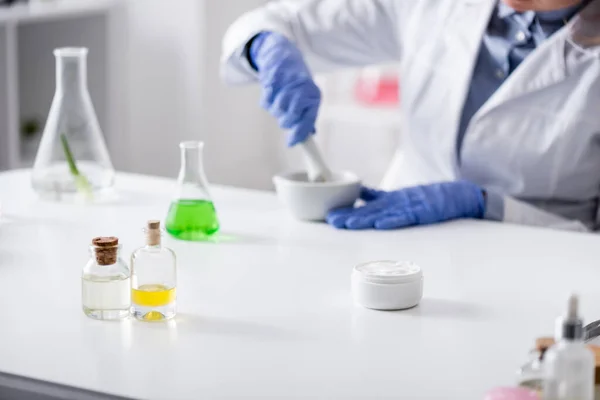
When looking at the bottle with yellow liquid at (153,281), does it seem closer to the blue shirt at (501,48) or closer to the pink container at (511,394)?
the pink container at (511,394)

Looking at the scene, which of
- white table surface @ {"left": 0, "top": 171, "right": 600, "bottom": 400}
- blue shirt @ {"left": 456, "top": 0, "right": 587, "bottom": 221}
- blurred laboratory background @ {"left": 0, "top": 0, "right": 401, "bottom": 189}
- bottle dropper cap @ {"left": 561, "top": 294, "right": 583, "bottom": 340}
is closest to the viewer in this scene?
bottle dropper cap @ {"left": 561, "top": 294, "right": 583, "bottom": 340}

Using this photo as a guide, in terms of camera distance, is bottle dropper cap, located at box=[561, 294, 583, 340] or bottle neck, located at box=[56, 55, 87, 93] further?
bottle neck, located at box=[56, 55, 87, 93]

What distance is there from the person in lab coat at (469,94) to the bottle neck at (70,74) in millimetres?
348

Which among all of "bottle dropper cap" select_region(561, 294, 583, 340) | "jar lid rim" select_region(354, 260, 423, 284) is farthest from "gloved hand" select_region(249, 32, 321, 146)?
"bottle dropper cap" select_region(561, 294, 583, 340)

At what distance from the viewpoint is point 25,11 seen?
10.8 ft

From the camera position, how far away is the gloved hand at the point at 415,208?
150 centimetres

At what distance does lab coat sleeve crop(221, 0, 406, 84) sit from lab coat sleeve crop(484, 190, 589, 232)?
51cm

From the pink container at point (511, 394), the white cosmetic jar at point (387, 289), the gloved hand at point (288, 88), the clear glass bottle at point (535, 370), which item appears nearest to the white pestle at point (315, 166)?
the gloved hand at point (288, 88)

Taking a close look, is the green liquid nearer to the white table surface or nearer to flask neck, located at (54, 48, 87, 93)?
the white table surface

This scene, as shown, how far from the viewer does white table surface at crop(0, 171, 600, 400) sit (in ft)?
2.97

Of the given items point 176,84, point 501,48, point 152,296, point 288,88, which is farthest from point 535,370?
point 176,84

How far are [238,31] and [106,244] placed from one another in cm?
102

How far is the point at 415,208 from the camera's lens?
153 cm

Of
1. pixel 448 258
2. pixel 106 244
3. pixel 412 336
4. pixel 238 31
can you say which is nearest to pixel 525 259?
pixel 448 258
